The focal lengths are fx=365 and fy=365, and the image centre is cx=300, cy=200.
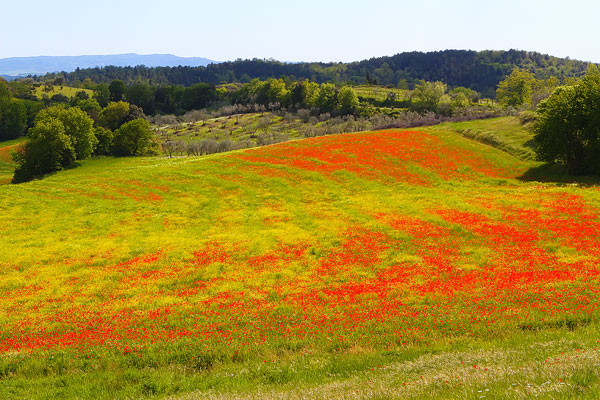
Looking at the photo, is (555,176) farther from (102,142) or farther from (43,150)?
(102,142)

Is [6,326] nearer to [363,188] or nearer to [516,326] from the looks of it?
[516,326]

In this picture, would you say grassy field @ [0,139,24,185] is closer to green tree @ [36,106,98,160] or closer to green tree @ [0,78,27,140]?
green tree @ [36,106,98,160]

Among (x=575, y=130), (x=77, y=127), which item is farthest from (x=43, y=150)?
(x=575, y=130)

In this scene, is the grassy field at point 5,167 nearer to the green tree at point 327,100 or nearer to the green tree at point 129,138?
the green tree at point 129,138

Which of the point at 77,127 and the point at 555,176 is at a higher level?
the point at 77,127

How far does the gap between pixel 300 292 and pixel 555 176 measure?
47.7 m

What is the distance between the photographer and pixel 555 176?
51.1 m

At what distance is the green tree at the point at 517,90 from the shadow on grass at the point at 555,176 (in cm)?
9107

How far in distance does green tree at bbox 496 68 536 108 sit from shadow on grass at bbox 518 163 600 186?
91.1 metres

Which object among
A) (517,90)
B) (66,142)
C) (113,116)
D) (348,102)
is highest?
(517,90)

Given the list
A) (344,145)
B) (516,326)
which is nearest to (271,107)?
(344,145)

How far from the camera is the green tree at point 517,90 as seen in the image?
433 feet

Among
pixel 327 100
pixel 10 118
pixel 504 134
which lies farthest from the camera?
pixel 327 100

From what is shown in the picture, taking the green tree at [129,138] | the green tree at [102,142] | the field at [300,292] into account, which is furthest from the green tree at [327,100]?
the field at [300,292]
